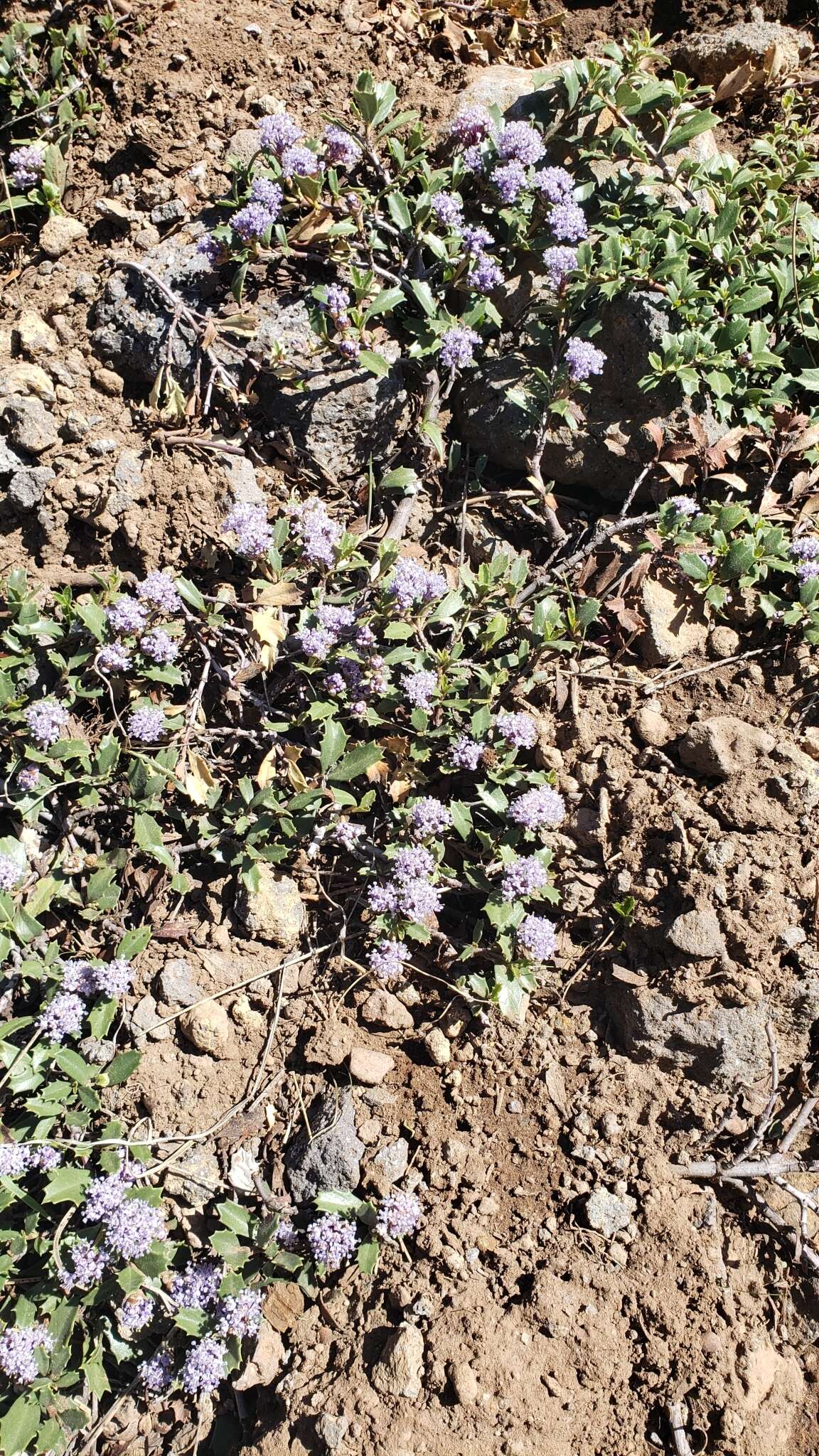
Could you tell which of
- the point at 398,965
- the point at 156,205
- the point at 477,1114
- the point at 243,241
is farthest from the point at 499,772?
the point at 156,205

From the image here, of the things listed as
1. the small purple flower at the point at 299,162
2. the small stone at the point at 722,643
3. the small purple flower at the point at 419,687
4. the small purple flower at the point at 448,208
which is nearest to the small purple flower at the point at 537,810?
the small purple flower at the point at 419,687

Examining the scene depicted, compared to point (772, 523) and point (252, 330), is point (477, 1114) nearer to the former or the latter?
point (772, 523)

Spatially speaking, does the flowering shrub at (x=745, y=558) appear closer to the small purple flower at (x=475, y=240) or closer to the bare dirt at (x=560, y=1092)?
the bare dirt at (x=560, y=1092)

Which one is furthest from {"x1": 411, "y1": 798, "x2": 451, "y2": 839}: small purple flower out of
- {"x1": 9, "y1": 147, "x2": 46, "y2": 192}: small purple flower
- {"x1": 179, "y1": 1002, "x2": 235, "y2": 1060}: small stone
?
{"x1": 9, "y1": 147, "x2": 46, "y2": 192}: small purple flower

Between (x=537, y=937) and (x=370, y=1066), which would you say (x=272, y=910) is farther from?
(x=537, y=937)

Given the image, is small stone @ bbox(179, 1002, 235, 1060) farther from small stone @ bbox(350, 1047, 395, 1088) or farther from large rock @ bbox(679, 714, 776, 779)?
large rock @ bbox(679, 714, 776, 779)

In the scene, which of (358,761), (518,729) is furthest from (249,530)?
(518,729)
